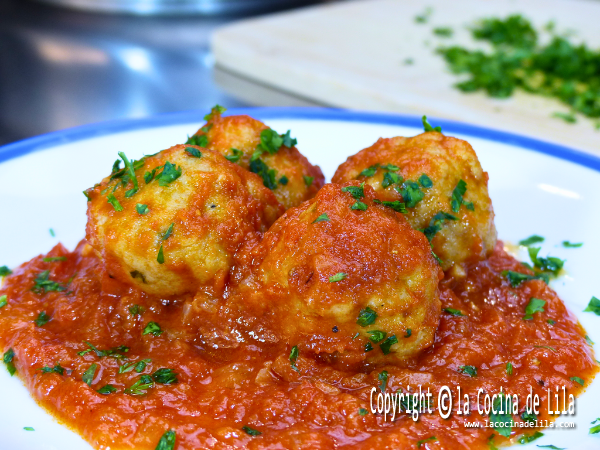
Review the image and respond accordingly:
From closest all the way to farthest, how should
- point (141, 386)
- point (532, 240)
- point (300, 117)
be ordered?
point (141, 386) → point (532, 240) → point (300, 117)

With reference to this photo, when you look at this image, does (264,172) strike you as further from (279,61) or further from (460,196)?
(279,61)

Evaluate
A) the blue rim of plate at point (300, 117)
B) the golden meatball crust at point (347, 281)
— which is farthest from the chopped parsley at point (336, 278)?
the blue rim of plate at point (300, 117)

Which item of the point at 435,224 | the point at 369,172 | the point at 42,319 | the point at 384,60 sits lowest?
the point at 42,319

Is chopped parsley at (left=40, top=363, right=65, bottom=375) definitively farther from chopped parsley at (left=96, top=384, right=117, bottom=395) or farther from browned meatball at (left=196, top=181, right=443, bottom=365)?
browned meatball at (left=196, top=181, right=443, bottom=365)

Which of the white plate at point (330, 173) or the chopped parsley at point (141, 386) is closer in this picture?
the chopped parsley at point (141, 386)

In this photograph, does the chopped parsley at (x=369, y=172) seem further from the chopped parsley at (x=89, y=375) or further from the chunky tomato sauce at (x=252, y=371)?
the chopped parsley at (x=89, y=375)

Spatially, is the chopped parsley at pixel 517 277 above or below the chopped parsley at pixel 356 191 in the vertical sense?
below

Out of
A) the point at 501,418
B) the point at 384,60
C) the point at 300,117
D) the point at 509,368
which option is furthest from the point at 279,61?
the point at 501,418

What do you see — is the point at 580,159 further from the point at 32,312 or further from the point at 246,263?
the point at 32,312
